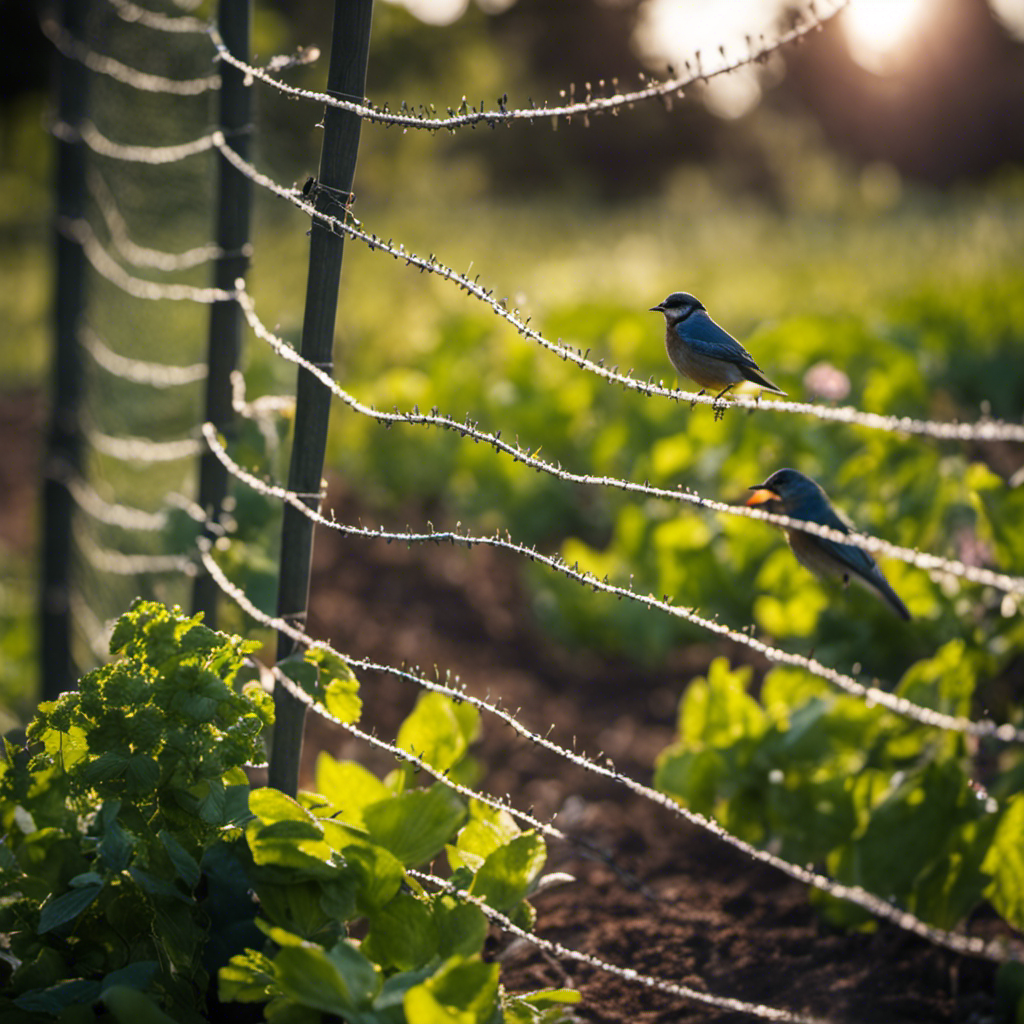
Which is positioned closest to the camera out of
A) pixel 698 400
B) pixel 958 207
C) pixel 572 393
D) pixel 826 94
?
pixel 698 400

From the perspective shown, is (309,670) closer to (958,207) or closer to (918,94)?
Answer: (958,207)

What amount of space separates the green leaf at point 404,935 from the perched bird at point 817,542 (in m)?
0.69

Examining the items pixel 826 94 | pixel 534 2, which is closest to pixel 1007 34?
pixel 826 94

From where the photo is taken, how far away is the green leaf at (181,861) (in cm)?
142

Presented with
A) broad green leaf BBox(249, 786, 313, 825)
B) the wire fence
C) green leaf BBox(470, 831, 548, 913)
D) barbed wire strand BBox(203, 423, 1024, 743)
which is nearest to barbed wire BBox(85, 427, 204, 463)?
the wire fence

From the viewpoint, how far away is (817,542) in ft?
4.47

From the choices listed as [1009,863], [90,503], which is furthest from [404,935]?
[90,503]

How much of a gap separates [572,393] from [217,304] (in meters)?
2.47

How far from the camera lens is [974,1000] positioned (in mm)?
1849

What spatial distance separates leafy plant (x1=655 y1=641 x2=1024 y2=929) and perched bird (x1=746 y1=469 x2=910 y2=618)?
0.65 metres

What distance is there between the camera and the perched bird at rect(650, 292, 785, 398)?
1301 mm

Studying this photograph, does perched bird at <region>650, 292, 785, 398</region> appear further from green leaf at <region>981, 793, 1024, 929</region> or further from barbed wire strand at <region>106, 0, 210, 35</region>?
barbed wire strand at <region>106, 0, 210, 35</region>

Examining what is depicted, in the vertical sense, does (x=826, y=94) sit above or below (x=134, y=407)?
above

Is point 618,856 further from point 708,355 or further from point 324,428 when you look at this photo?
point 708,355
